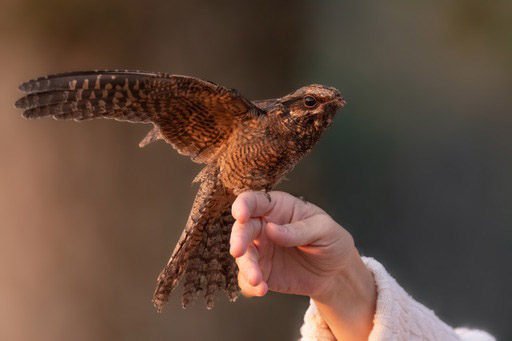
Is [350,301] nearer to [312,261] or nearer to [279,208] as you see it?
[312,261]

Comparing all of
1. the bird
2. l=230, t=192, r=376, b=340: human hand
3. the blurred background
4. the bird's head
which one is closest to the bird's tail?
the bird

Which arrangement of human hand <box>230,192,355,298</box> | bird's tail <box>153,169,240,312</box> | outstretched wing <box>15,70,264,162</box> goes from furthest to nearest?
bird's tail <box>153,169,240,312</box>
outstretched wing <box>15,70,264,162</box>
human hand <box>230,192,355,298</box>

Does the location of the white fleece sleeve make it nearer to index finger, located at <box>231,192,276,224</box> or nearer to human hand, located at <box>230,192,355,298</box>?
human hand, located at <box>230,192,355,298</box>

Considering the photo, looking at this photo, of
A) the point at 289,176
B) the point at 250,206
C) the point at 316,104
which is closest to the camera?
the point at 250,206

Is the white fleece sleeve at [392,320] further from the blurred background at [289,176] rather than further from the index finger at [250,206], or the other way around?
the blurred background at [289,176]

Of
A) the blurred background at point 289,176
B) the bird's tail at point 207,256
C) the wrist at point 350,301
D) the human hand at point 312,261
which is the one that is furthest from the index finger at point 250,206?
the blurred background at point 289,176

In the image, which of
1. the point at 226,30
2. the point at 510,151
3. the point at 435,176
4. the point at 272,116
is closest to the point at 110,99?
the point at 272,116

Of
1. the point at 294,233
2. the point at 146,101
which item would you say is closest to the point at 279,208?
the point at 294,233
